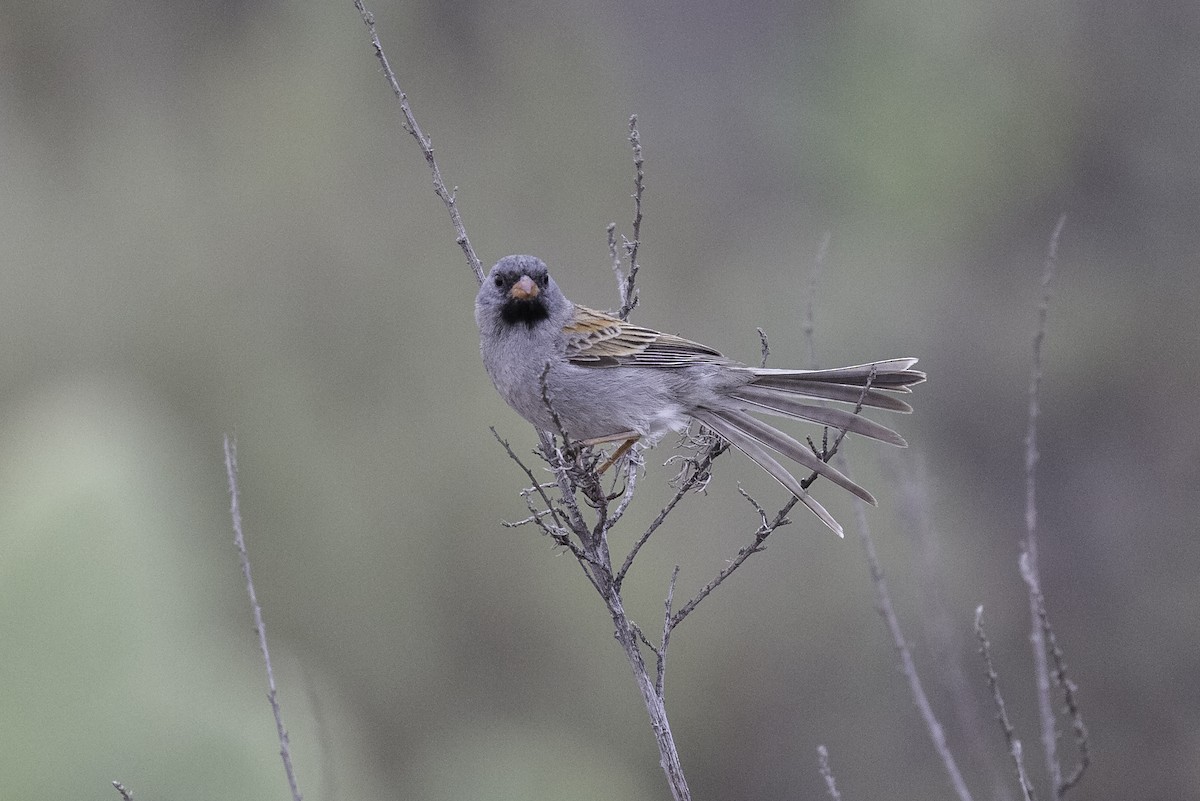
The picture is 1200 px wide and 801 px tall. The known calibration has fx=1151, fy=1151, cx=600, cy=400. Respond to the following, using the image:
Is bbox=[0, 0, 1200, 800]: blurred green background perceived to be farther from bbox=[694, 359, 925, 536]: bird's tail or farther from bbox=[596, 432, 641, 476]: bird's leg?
bbox=[694, 359, 925, 536]: bird's tail

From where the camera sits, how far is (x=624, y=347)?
13.3 ft

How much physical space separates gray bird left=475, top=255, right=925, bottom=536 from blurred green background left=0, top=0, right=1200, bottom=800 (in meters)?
4.93

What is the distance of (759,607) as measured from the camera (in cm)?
1208

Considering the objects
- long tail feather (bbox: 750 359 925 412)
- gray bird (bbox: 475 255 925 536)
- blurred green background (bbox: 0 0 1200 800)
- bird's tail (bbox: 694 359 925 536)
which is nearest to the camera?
bird's tail (bbox: 694 359 925 536)

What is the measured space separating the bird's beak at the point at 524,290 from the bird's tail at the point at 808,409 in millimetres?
709

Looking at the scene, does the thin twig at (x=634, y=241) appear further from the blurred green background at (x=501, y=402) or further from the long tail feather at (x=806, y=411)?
the blurred green background at (x=501, y=402)

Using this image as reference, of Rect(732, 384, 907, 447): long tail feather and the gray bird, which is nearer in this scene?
Rect(732, 384, 907, 447): long tail feather

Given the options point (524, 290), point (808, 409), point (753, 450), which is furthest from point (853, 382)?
point (524, 290)

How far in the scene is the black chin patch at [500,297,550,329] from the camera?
406 centimetres

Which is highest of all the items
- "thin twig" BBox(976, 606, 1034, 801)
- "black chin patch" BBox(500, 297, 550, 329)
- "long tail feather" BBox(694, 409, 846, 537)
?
"black chin patch" BBox(500, 297, 550, 329)

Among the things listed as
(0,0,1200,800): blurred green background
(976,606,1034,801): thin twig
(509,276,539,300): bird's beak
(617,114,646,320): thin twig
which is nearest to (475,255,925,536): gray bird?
(509,276,539,300): bird's beak

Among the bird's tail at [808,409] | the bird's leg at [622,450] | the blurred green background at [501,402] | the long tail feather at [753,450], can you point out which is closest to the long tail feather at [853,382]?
the bird's tail at [808,409]

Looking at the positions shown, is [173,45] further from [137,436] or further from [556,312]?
[556,312]

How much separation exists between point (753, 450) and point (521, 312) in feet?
3.17
